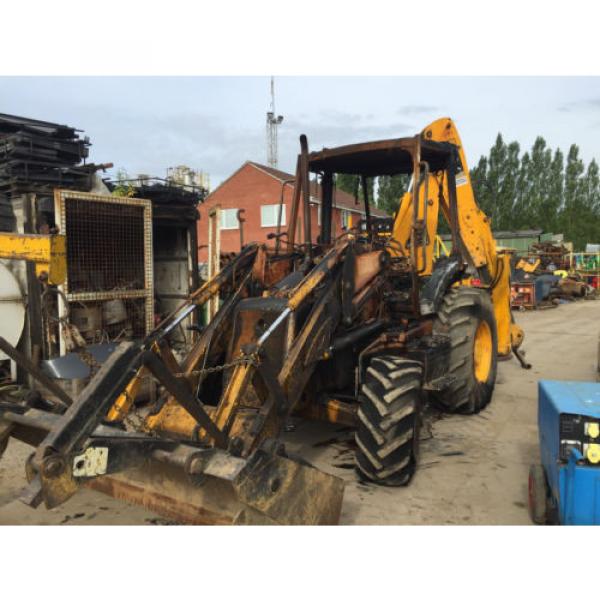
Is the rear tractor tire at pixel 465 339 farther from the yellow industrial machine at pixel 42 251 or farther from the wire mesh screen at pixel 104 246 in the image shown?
the wire mesh screen at pixel 104 246

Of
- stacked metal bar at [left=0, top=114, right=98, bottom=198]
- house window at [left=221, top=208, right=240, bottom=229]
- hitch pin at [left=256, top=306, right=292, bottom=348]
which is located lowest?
hitch pin at [left=256, top=306, right=292, bottom=348]

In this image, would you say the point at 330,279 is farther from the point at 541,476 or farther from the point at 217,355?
the point at 541,476

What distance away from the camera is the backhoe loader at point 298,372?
9.30ft

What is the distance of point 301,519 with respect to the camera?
316 centimetres

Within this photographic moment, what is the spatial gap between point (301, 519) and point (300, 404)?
174 cm

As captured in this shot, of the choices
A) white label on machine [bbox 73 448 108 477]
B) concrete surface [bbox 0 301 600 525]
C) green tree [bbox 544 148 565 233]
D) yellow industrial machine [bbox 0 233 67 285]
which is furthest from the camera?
green tree [bbox 544 148 565 233]

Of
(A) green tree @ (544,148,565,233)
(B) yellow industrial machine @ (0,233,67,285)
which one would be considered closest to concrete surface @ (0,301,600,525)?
(B) yellow industrial machine @ (0,233,67,285)

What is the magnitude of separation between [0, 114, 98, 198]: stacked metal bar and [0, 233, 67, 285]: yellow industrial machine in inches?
185

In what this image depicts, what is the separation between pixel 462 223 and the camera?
Answer: 7.26 m

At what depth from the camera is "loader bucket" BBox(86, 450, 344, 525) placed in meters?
2.90

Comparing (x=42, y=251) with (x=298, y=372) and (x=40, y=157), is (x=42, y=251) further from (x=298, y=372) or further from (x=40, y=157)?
(x=40, y=157)

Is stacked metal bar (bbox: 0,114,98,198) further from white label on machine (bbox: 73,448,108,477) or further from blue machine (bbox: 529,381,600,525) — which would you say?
blue machine (bbox: 529,381,600,525)

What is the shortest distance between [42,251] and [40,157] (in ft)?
18.5

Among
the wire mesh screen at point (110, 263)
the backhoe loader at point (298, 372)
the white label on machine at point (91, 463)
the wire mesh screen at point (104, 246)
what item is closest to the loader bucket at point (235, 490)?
the backhoe loader at point (298, 372)
